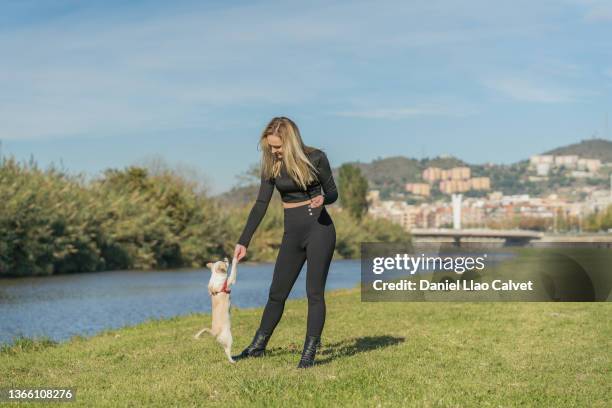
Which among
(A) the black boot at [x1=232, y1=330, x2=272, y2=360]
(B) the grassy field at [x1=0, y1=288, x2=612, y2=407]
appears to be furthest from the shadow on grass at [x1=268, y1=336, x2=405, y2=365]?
(A) the black boot at [x1=232, y1=330, x2=272, y2=360]

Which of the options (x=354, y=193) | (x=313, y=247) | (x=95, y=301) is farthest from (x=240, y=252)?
(x=354, y=193)

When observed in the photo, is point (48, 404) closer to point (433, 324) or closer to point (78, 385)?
point (78, 385)

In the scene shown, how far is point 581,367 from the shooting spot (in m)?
10.4

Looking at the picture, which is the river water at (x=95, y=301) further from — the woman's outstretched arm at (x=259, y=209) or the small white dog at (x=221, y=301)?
the small white dog at (x=221, y=301)

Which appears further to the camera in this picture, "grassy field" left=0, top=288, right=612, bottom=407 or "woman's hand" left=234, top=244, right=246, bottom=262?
"woman's hand" left=234, top=244, right=246, bottom=262

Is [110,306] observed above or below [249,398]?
below

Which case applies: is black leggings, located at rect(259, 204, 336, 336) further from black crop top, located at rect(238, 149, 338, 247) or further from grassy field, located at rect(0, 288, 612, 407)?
grassy field, located at rect(0, 288, 612, 407)

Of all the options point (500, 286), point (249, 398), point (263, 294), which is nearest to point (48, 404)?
point (249, 398)

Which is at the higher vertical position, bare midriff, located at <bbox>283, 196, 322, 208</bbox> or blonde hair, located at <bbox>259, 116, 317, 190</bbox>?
blonde hair, located at <bbox>259, 116, 317, 190</bbox>

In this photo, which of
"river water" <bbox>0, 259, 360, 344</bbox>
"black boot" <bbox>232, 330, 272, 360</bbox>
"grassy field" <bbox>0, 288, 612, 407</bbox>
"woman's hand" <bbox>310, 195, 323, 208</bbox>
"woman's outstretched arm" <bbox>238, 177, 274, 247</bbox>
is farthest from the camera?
"river water" <bbox>0, 259, 360, 344</bbox>

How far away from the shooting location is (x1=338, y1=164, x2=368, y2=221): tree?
4355 inches

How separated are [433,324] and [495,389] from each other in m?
6.25

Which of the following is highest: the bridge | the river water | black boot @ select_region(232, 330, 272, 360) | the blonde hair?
the blonde hair

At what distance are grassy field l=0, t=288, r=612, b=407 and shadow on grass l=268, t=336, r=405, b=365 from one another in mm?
25
